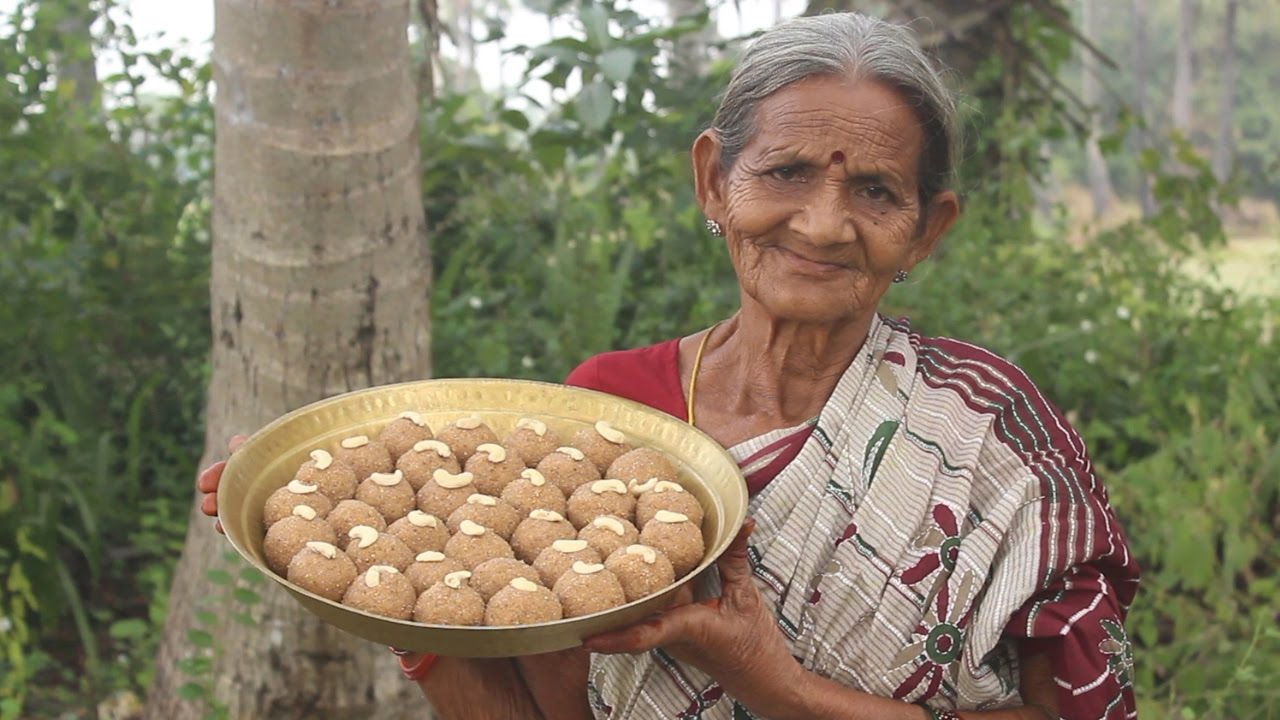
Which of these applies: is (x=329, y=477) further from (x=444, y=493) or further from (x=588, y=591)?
(x=588, y=591)

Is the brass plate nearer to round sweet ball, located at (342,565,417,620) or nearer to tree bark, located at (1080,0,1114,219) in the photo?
round sweet ball, located at (342,565,417,620)

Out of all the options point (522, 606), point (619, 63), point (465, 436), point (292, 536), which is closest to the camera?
point (522, 606)

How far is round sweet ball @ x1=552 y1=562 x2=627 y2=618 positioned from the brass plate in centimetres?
3

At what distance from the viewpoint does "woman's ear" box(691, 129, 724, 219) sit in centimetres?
202

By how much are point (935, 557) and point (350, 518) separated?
0.81 m

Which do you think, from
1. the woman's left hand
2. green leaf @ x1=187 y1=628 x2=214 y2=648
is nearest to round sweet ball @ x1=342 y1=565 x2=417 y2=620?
the woman's left hand

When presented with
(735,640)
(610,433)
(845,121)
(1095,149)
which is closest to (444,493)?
(610,433)

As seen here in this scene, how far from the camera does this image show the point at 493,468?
186cm

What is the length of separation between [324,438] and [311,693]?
1.33 metres

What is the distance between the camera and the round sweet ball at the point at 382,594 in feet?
5.17

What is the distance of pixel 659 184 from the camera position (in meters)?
4.96

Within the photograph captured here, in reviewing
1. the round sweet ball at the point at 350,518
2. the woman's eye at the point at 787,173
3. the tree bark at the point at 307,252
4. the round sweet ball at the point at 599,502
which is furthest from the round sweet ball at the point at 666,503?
the tree bark at the point at 307,252

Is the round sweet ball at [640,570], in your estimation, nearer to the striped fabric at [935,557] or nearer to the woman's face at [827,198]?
the striped fabric at [935,557]

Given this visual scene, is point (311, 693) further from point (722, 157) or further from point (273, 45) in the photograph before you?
point (722, 157)
